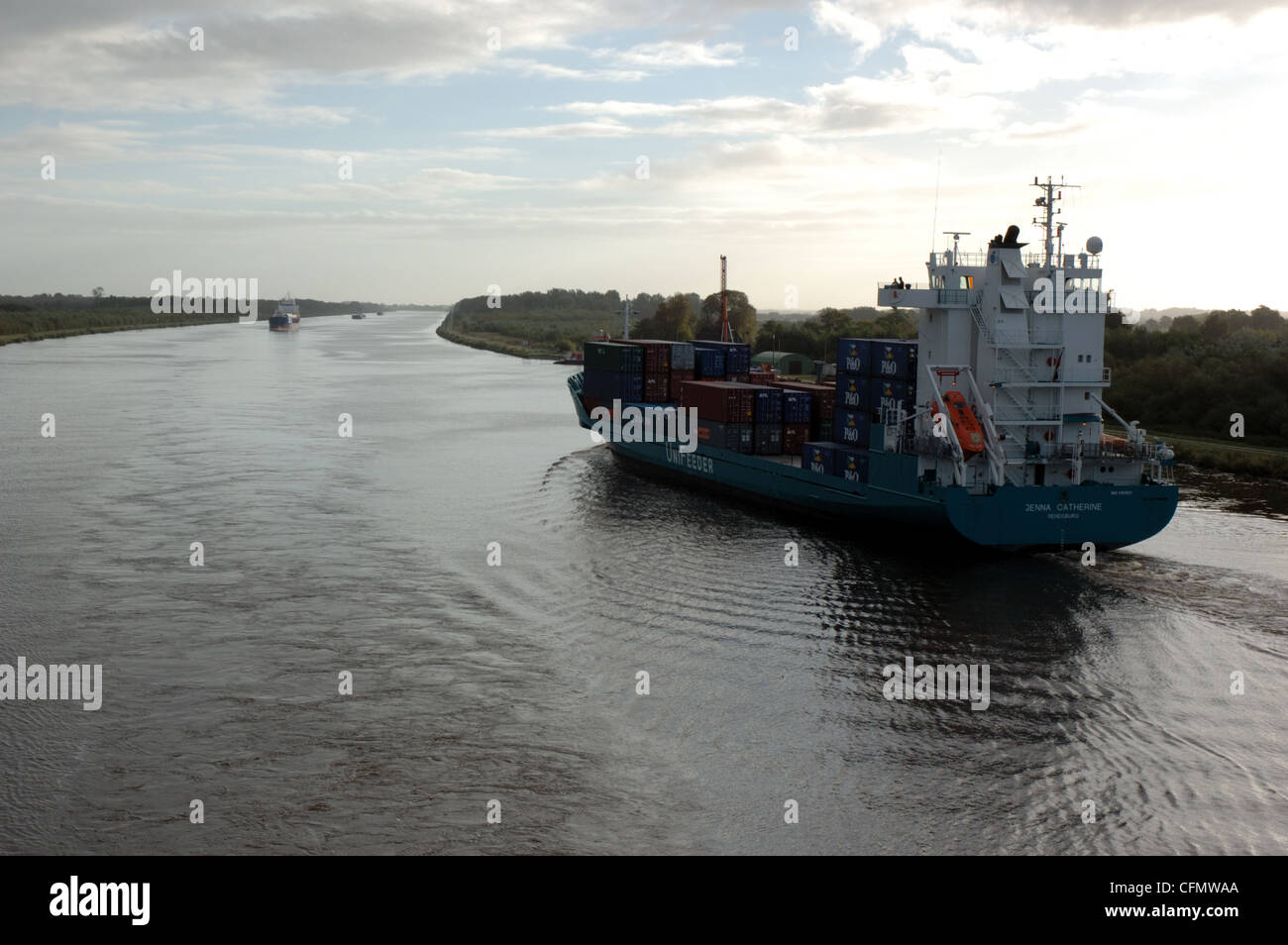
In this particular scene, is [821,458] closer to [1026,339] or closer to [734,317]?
[1026,339]

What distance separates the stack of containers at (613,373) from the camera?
5525 cm

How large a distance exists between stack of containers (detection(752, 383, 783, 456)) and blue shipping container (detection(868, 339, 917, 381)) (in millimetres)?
6805

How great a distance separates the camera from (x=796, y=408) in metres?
46.7

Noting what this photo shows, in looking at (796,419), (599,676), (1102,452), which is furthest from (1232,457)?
(599,676)

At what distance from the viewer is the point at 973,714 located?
2212cm

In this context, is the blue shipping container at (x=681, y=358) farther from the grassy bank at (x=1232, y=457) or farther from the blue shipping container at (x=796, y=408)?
the grassy bank at (x=1232, y=457)

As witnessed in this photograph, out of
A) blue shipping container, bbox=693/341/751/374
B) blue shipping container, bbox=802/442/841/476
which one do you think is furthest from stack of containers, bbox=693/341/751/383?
blue shipping container, bbox=802/442/841/476

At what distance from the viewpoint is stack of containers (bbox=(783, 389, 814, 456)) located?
153 ft

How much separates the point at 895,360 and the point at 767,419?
8604mm

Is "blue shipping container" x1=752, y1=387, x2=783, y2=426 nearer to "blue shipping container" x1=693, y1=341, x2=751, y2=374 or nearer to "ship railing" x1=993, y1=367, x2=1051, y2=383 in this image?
"blue shipping container" x1=693, y1=341, x2=751, y2=374
